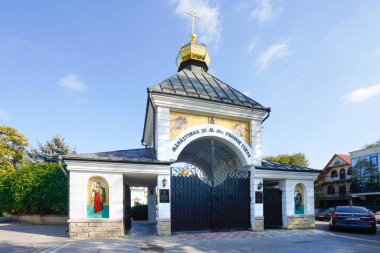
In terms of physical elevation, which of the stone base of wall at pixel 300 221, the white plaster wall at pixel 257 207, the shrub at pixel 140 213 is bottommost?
the shrub at pixel 140 213

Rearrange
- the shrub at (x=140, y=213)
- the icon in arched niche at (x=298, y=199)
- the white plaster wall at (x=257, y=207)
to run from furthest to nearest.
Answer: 1. the shrub at (x=140, y=213)
2. the icon in arched niche at (x=298, y=199)
3. the white plaster wall at (x=257, y=207)

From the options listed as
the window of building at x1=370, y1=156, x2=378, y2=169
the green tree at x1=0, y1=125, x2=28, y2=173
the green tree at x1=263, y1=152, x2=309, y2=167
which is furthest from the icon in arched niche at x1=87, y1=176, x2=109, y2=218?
the window of building at x1=370, y1=156, x2=378, y2=169

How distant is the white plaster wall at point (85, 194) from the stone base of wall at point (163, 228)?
4.81 feet

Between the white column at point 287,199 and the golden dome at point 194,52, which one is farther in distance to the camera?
the golden dome at point 194,52

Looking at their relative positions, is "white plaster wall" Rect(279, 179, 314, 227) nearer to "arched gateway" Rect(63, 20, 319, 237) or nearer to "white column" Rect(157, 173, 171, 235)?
"arched gateway" Rect(63, 20, 319, 237)

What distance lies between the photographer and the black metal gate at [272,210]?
13.7m

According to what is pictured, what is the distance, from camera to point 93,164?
10922 millimetres

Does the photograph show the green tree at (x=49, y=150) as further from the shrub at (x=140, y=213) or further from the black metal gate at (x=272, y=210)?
the black metal gate at (x=272, y=210)

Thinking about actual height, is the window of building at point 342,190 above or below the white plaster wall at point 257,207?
below

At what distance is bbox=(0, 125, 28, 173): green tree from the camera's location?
26.4m

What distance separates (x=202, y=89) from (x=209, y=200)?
16.6 feet

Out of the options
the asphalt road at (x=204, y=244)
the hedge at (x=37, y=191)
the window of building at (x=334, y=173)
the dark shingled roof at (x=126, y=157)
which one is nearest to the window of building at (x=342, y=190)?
the window of building at (x=334, y=173)

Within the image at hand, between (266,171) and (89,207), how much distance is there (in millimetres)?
7613

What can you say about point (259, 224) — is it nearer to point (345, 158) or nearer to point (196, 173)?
point (196, 173)
